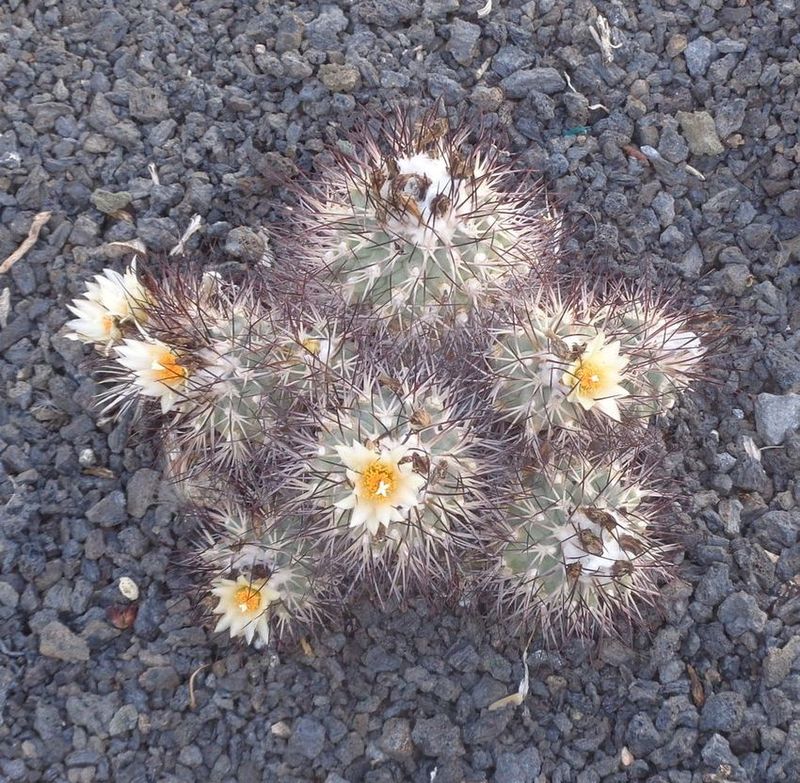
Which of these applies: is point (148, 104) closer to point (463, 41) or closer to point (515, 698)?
point (463, 41)

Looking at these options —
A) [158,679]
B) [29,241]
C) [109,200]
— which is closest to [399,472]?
[158,679]

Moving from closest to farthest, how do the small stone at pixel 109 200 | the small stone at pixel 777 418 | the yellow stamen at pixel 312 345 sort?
the yellow stamen at pixel 312 345 < the small stone at pixel 777 418 < the small stone at pixel 109 200

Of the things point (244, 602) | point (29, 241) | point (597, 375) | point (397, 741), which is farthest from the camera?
point (29, 241)

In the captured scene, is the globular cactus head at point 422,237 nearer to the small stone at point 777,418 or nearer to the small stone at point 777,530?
the small stone at point 777,418

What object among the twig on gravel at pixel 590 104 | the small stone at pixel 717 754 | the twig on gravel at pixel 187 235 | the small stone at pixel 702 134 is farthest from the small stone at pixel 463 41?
the small stone at pixel 717 754

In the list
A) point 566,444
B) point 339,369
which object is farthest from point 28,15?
point 566,444
